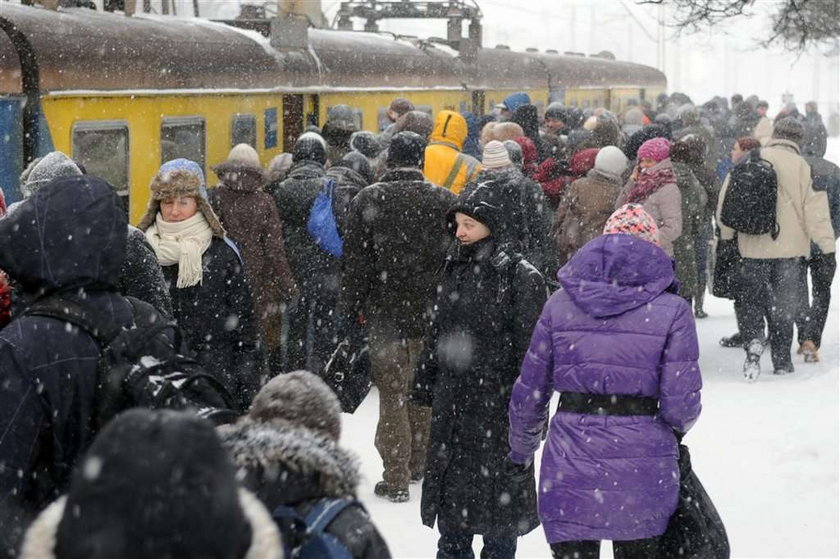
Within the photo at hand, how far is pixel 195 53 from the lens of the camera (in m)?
10.7

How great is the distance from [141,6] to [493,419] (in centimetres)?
774

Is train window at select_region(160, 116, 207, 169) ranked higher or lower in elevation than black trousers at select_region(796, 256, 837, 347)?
higher

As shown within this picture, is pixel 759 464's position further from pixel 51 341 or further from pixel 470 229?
pixel 51 341

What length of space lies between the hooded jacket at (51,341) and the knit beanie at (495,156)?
5.19 m

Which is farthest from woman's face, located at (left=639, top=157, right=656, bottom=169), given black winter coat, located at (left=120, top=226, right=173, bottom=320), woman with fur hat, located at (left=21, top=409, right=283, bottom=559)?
woman with fur hat, located at (left=21, top=409, right=283, bottom=559)

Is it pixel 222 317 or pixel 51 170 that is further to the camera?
pixel 222 317

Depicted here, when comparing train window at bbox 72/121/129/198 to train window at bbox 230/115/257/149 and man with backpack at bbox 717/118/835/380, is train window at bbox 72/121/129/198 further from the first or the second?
man with backpack at bbox 717/118/835/380

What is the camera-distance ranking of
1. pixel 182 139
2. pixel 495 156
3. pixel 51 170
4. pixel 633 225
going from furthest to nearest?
pixel 182 139 → pixel 495 156 → pixel 51 170 → pixel 633 225

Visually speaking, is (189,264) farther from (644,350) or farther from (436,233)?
(644,350)

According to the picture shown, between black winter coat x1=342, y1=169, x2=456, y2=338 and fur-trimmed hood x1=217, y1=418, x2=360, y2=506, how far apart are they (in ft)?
14.0

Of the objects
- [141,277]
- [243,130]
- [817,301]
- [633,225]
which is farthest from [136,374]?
[243,130]

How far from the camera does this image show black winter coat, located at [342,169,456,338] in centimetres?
705

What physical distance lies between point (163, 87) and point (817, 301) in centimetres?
529

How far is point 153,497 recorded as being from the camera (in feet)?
6.47
